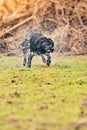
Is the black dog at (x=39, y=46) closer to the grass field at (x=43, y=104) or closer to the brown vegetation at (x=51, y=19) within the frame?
the grass field at (x=43, y=104)

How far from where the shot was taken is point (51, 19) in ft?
68.8

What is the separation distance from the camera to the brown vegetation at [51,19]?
801 inches

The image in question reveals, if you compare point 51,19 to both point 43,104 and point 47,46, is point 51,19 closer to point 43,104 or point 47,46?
point 47,46

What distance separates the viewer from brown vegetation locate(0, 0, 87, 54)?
20.3 m

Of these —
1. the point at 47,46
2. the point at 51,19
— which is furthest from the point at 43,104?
the point at 51,19

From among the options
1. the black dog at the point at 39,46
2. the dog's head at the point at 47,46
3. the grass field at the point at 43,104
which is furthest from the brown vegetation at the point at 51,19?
the grass field at the point at 43,104

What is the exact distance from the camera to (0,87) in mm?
10344

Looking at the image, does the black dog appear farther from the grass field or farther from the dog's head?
the grass field

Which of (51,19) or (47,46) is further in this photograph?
(51,19)

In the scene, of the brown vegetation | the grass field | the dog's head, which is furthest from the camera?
the brown vegetation

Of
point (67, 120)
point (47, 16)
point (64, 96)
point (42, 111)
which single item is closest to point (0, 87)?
point (64, 96)

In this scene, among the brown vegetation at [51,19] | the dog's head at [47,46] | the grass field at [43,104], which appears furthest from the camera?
the brown vegetation at [51,19]

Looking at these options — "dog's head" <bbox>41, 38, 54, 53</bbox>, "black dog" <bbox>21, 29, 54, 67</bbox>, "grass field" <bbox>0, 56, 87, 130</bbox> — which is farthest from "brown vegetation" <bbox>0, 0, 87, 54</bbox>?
"grass field" <bbox>0, 56, 87, 130</bbox>

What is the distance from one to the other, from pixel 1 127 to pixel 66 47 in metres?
14.4
